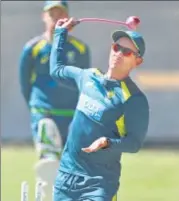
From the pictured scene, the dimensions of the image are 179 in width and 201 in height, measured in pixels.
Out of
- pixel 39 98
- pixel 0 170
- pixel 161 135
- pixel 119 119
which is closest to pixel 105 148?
pixel 119 119

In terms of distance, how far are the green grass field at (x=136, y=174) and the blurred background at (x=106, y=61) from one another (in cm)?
2

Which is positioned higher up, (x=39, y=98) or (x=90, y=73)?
(x=90, y=73)

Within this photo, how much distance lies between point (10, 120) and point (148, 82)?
59.8 inches

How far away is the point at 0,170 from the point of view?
9.66m

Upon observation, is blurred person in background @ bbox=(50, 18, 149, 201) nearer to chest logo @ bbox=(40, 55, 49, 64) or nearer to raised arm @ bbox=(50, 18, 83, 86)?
raised arm @ bbox=(50, 18, 83, 86)

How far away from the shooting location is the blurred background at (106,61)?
427 inches

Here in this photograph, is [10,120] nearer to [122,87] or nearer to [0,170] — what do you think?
[0,170]

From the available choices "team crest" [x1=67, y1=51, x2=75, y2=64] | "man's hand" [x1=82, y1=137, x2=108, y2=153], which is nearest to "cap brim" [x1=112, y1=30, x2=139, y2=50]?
"man's hand" [x1=82, y1=137, x2=108, y2=153]

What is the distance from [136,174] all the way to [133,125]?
4019 mm

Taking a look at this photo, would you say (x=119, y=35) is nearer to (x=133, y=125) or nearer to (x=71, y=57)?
(x=133, y=125)

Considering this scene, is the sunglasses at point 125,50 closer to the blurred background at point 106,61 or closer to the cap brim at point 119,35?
the cap brim at point 119,35

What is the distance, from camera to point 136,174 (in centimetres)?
966

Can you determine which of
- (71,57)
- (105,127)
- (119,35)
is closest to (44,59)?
(71,57)

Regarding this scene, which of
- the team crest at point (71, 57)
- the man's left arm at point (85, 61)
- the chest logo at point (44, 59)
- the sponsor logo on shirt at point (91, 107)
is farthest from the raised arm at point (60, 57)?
the chest logo at point (44, 59)
